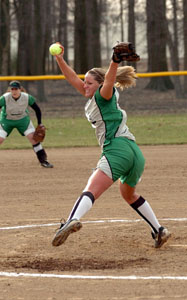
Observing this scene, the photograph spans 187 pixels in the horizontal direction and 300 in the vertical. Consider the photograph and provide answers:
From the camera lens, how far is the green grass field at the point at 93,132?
57.0ft

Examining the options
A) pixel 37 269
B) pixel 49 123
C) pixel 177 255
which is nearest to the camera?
pixel 37 269

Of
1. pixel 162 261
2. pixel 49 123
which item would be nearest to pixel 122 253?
pixel 162 261

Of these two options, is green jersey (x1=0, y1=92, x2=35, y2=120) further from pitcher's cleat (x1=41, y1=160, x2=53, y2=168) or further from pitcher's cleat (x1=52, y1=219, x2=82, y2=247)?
pitcher's cleat (x1=52, y1=219, x2=82, y2=247)

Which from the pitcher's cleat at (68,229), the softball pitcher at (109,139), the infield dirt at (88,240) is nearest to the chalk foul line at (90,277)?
the infield dirt at (88,240)

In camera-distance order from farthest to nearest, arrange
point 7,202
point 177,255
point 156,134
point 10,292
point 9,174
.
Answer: point 156,134 → point 9,174 → point 7,202 → point 177,255 → point 10,292

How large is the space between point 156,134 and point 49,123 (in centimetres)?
418

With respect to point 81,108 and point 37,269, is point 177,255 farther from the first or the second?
point 81,108

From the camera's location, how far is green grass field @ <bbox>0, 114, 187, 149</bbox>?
17.4 m

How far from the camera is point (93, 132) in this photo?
1953 cm

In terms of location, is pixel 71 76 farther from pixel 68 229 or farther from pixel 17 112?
pixel 17 112

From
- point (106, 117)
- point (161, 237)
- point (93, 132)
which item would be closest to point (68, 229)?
point (106, 117)

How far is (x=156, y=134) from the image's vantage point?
18875 millimetres

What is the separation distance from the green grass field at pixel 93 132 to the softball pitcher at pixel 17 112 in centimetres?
345

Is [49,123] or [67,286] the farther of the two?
[49,123]
